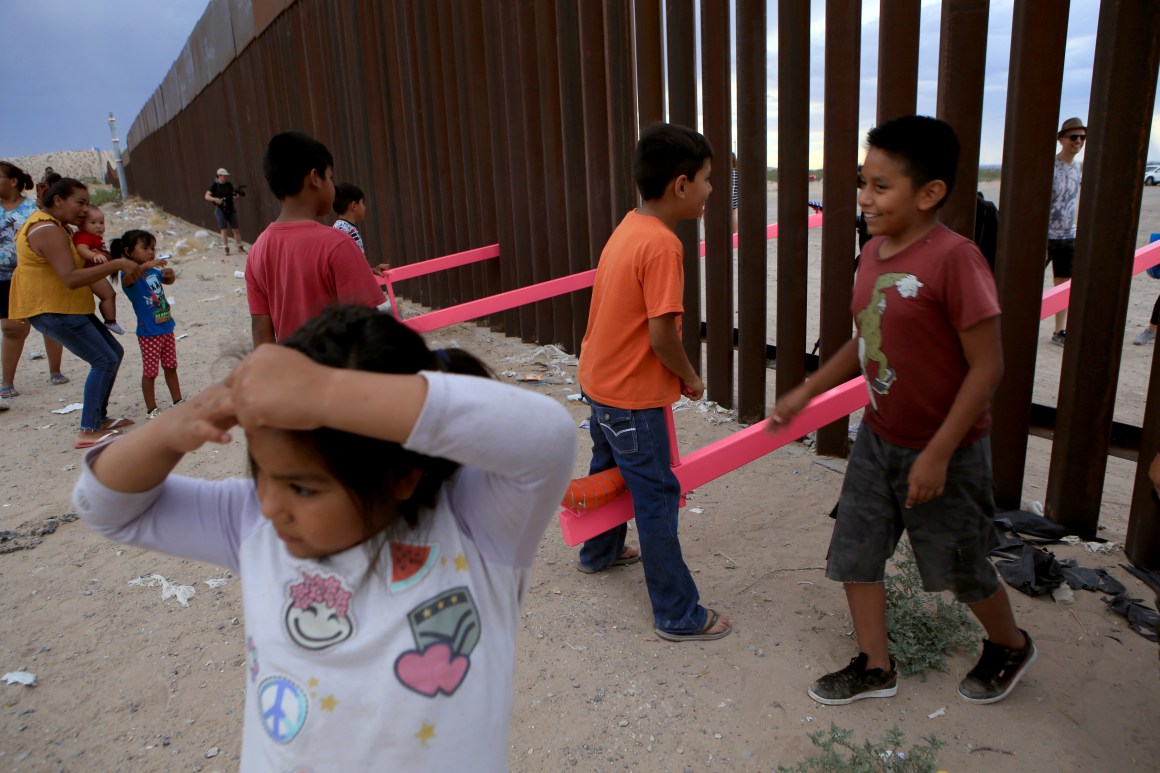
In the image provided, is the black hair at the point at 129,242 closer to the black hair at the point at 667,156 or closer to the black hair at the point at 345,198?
the black hair at the point at 345,198

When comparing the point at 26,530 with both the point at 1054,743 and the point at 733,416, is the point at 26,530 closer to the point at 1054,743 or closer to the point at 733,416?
the point at 733,416

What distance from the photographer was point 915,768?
213 centimetres

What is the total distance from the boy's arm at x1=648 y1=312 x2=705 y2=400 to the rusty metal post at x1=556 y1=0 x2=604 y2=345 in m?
3.20

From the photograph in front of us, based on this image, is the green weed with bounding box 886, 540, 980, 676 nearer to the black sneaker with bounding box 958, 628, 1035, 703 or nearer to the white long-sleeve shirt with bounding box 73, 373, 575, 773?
the black sneaker with bounding box 958, 628, 1035, 703

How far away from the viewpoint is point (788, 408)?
8.05 feet

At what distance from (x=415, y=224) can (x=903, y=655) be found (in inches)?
286

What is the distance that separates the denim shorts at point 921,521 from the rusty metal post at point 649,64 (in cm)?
338

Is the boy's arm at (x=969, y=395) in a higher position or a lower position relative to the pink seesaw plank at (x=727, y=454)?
higher

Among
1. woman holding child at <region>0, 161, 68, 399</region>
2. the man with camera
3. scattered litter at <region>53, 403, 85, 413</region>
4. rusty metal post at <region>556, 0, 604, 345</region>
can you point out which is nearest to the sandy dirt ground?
scattered litter at <region>53, 403, 85, 413</region>

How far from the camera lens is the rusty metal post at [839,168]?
3795 mm

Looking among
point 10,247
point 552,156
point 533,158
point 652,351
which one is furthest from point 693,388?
point 10,247

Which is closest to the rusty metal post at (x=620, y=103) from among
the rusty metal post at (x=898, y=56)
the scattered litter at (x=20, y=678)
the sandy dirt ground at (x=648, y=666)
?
the rusty metal post at (x=898, y=56)

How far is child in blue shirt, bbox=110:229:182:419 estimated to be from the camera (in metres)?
5.74

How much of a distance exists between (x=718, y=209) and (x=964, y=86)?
5.30 ft
